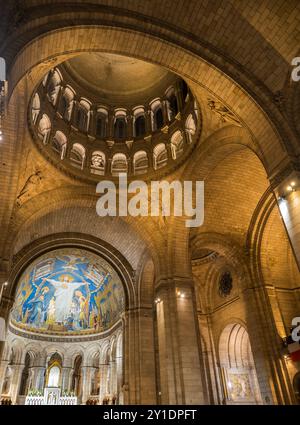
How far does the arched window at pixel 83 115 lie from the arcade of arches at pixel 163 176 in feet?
0.32

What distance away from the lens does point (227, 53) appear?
1141 cm

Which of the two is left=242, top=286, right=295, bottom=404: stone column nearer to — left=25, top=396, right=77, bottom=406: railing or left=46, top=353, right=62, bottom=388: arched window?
left=25, top=396, right=77, bottom=406: railing

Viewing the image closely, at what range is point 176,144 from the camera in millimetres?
19250

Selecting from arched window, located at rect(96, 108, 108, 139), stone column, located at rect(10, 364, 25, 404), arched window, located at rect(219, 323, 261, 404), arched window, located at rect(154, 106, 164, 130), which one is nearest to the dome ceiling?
arched window, located at rect(96, 108, 108, 139)

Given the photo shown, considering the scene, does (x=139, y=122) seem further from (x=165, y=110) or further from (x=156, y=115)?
(x=165, y=110)

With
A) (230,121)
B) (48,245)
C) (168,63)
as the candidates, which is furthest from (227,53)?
(48,245)

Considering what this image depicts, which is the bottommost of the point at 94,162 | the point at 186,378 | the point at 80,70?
the point at 186,378

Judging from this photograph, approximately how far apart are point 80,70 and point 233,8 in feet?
41.4

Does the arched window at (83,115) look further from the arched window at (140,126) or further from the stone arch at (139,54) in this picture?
the stone arch at (139,54)

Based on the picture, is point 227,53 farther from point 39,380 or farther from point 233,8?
point 39,380

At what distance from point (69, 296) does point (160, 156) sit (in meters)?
18.6

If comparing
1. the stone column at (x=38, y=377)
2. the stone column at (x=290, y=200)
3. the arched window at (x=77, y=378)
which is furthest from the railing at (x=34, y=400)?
the stone column at (x=290, y=200)

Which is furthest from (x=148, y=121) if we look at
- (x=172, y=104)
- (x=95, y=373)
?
(x=95, y=373)

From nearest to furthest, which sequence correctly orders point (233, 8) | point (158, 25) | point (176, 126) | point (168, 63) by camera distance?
point (233, 8) < point (158, 25) < point (168, 63) < point (176, 126)
